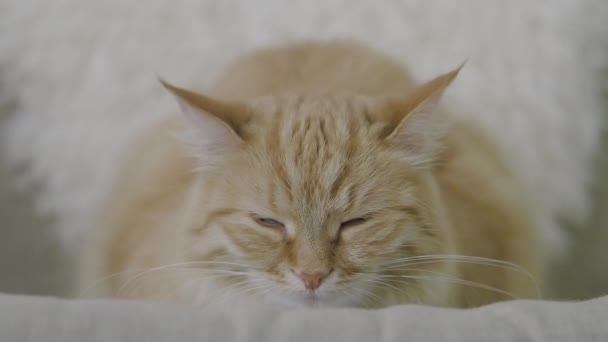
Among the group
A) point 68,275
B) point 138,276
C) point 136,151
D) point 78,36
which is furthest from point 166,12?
point 138,276

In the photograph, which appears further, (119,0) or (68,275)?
(119,0)

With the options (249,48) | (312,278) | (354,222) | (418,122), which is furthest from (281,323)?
(249,48)

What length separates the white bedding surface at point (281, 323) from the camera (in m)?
→ 0.80

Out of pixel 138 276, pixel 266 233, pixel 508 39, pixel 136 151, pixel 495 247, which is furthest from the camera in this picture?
pixel 508 39

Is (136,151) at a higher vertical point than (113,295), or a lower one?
higher

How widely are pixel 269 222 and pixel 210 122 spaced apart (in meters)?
0.18

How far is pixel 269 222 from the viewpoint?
3.42 ft

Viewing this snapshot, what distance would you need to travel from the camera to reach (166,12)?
193 cm

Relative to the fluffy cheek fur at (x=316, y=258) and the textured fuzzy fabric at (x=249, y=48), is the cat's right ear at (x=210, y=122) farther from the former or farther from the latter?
the textured fuzzy fabric at (x=249, y=48)

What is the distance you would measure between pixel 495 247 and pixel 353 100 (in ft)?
1.71

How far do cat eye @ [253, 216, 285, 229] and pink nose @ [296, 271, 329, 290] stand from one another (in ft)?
0.29

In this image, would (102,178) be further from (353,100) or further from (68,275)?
(353,100)

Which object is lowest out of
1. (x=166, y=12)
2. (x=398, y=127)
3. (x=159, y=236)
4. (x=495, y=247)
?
(x=495, y=247)

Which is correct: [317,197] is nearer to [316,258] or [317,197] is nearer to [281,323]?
[316,258]
